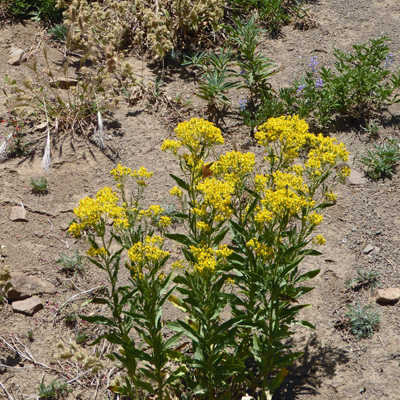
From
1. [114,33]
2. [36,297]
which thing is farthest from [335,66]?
[36,297]

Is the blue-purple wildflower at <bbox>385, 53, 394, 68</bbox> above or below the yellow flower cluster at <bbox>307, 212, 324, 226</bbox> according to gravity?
above

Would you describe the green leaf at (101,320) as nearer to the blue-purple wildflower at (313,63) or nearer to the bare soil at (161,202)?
the bare soil at (161,202)

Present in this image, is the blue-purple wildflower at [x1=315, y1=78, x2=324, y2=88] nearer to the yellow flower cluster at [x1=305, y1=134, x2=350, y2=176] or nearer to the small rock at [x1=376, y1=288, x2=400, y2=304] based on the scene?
the small rock at [x1=376, y1=288, x2=400, y2=304]

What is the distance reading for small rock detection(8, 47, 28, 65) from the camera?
7.02m

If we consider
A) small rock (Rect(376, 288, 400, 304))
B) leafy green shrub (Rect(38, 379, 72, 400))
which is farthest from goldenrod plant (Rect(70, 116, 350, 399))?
small rock (Rect(376, 288, 400, 304))

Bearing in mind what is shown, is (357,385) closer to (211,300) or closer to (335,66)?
(211,300)

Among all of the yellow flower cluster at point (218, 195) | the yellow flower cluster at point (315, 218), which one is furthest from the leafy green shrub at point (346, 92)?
the yellow flower cluster at point (218, 195)

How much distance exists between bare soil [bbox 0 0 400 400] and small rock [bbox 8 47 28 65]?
8cm

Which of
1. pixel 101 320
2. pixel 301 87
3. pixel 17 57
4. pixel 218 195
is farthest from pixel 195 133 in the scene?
pixel 17 57

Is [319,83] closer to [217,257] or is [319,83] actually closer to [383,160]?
[383,160]

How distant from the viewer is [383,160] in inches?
222

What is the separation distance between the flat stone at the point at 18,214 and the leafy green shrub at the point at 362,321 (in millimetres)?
3339

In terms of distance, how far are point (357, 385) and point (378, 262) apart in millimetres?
1311

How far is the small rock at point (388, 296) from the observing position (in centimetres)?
469
